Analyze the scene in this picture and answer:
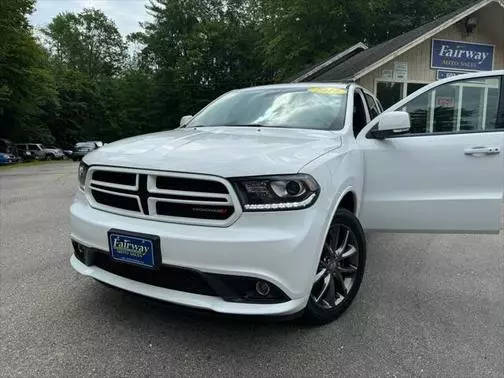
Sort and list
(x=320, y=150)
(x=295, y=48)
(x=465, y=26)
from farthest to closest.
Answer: (x=295, y=48), (x=465, y=26), (x=320, y=150)

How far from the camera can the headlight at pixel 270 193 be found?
2.53 m

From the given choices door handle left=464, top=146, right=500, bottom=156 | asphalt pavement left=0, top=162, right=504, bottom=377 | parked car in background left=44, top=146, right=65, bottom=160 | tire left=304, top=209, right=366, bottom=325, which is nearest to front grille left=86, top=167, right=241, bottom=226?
asphalt pavement left=0, top=162, right=504, bottom=377

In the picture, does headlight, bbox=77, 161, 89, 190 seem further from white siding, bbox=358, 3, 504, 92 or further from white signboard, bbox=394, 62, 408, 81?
white signboard, bbox=394, 62, 408, 81

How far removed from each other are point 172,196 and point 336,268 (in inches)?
50.5

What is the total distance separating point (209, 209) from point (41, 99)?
3593 centimetres

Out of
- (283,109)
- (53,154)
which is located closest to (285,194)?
(283,109)

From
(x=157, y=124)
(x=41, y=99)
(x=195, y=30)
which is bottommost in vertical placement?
(x=157, y=124)

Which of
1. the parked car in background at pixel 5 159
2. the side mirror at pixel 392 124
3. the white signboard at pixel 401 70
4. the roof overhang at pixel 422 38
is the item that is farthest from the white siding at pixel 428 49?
the parked car in background at pixel 5 159

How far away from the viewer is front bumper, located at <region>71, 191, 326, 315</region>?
2455 millimetres

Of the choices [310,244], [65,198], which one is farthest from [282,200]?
[65,198]

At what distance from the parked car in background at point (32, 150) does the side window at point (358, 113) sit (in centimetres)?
3238

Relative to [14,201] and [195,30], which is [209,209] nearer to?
[14,201]

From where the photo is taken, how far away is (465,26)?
671 inches

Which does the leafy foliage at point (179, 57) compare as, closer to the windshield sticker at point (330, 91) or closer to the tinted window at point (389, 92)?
the tinted window at point (389, 92)
